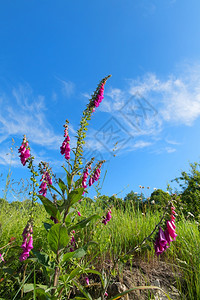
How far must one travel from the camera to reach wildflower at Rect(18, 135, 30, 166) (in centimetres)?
262

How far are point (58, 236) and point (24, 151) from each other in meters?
1.06

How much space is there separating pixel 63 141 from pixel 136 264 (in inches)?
82.3

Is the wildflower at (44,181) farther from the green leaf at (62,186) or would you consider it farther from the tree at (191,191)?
the tree at (191,191)

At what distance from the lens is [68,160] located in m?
2.83

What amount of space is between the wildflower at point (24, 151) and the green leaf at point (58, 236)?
96 centimetres

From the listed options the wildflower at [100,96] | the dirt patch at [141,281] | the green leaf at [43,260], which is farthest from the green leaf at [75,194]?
the wildflower at [100,96]

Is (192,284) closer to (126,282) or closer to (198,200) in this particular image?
(126,282)

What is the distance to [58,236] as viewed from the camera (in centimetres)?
206

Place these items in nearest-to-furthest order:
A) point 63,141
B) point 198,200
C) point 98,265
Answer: point 63,141 → point 98,265 → point 198,200

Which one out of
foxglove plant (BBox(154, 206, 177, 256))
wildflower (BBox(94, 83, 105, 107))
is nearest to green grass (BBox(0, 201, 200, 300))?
foxglove plant (BBox(154, 206, 177, 256))

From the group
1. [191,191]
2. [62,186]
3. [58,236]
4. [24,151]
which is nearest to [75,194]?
[62,186]

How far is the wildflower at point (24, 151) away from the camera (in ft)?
8.59

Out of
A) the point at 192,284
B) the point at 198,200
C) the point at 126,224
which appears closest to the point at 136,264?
the point at 192,284

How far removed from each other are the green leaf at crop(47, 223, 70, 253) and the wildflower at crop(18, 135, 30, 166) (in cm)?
96
